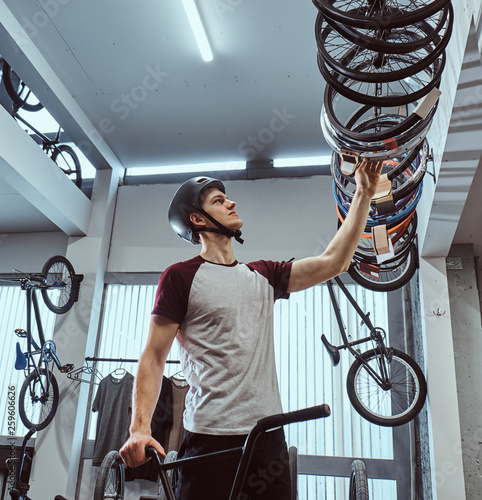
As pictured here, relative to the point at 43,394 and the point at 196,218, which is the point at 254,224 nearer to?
the point at 43,394

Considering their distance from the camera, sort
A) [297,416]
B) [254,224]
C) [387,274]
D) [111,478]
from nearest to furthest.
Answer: [297,416] → [111,478] → [387,274] → [254,224]

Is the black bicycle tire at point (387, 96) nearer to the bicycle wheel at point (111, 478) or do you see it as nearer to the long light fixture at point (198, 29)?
the long light fixture at point (198, 29)

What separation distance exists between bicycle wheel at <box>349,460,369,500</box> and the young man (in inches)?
69.6

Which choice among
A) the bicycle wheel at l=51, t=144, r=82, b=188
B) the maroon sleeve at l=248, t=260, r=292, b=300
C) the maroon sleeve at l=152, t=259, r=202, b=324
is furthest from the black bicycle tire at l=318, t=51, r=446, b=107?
the bicycle wheel at l=51, t=144, r=82, b=188

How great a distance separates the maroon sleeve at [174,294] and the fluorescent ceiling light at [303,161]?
427 cm

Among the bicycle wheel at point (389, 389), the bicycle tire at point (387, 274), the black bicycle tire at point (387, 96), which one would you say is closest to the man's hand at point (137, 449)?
the black bicycle tire at point (387, 96)

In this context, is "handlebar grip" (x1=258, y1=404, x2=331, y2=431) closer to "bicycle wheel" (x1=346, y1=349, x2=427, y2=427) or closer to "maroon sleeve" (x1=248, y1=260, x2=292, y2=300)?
"maroon sleeve" (x1=248, y1=260, x2=292, y2=300)

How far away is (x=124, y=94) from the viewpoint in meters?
4.71

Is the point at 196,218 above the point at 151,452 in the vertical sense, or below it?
above

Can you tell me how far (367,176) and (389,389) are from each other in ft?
9.17

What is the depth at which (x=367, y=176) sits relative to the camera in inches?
60.3

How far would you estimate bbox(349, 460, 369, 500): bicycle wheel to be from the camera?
272 cm

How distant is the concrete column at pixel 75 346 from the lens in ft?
14.9

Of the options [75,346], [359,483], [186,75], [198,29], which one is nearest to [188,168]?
[186,75]
